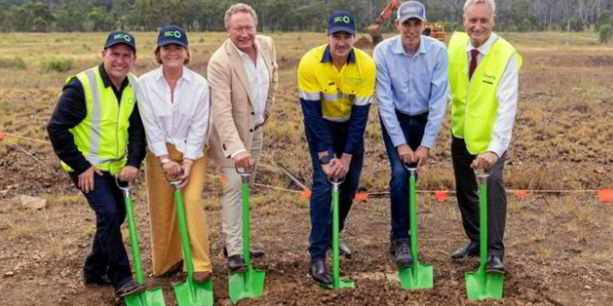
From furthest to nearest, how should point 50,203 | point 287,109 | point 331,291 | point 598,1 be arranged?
point 598,1 → point 287,109 → point 50,203 → point 331,291

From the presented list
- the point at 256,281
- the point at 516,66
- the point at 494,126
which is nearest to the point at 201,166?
the point at 256,281

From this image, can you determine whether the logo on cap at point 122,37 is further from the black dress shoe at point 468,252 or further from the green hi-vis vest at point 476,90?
the black dress shoe at point 468,252

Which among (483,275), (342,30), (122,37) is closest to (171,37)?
(122,37)

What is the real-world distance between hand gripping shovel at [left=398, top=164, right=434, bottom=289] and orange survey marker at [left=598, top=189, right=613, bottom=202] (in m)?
3.51

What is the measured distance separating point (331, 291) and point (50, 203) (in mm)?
4475

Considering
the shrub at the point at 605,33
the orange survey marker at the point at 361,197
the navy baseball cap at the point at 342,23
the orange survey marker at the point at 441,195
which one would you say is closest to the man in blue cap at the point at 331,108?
the navy baseball cap at the point at 342,23

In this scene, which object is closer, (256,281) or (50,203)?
(256,281)

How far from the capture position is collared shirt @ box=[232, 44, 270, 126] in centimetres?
483

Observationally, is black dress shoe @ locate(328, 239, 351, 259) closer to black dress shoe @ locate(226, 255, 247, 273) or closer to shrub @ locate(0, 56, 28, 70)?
black dress shoe @ locate(226, 255, 247, 273)

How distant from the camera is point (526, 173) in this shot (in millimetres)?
7969

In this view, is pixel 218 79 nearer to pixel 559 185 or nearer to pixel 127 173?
pixel 127 173

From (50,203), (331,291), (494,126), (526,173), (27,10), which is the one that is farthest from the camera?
(27,10)

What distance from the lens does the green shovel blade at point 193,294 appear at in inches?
174

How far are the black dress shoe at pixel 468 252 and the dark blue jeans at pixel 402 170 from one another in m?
0.65
